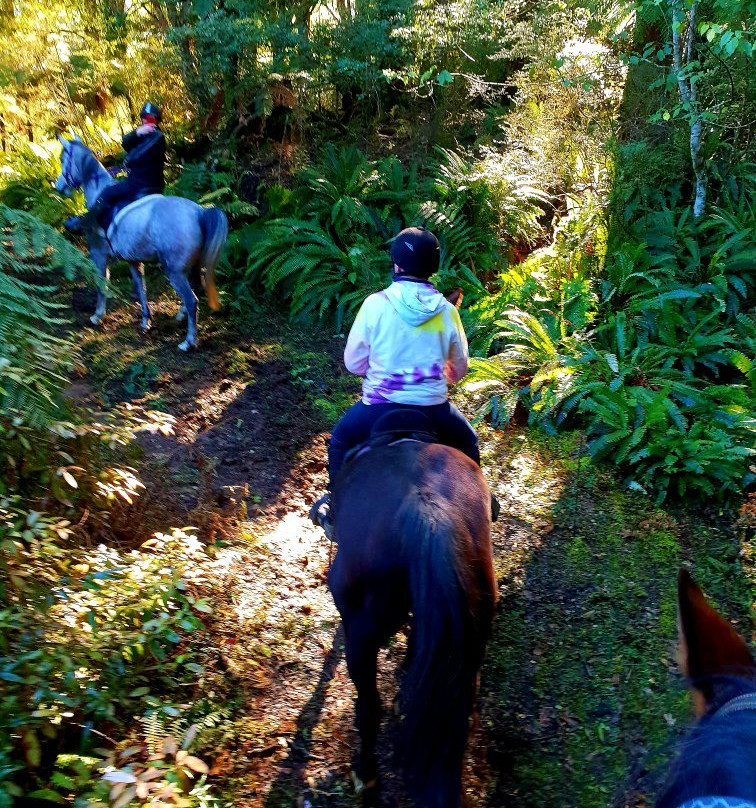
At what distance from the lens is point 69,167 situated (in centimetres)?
873

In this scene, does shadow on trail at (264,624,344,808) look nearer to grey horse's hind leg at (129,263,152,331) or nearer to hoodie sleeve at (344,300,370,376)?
hoodie sleeve at (344,300,370,376)

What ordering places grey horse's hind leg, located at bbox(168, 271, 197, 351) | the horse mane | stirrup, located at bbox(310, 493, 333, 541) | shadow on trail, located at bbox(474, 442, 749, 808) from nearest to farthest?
the horse mane
shadow on trail, located at bbox(474, 442, 749, 808)
stirrup, located at bbox(310, 493, 333, 541)
grey horse's hind leg, located at bbox(168, 271, 197, 351)

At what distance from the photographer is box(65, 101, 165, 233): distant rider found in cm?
831

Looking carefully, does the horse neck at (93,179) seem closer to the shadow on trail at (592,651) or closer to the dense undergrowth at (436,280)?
the dense undergrowth at (436,280)

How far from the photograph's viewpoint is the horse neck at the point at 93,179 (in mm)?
8703

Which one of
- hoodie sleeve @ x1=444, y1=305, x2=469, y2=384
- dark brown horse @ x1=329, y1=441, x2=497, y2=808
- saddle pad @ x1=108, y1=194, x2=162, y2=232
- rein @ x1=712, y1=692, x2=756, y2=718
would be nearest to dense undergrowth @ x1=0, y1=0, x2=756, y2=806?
dark brown horse @ x1=329, y1=441, x2=497, y2=808

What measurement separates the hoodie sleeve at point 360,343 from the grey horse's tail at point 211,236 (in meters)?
5.01

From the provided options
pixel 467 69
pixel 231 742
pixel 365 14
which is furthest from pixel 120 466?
pixel 467 69

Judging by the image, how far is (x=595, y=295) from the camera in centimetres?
780

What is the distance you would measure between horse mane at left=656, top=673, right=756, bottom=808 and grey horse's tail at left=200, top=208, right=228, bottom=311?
309 inches

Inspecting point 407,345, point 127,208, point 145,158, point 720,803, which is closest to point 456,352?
point 407,345

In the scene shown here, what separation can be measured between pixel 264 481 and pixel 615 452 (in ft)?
11.3

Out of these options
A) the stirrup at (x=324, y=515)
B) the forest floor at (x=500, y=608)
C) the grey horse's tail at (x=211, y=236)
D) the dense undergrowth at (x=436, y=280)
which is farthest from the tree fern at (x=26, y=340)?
the grey horse's tail at (x=211, y=236)

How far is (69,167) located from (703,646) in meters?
9.43
